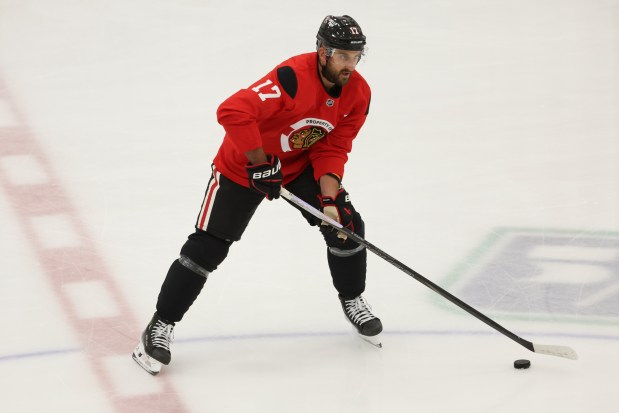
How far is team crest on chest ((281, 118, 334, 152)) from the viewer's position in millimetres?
3561

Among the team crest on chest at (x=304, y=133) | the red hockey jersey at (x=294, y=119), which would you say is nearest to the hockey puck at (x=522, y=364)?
the red hockey jersey at (x=294, y=119)

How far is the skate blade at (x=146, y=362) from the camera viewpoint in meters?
3.61

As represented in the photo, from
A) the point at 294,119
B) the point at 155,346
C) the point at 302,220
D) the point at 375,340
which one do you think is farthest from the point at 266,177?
the point at 302,220

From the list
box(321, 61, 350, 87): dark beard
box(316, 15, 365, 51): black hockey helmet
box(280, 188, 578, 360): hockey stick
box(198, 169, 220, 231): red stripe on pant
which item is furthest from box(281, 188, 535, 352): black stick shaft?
box(316, 15, 365, 51): black hockey helmet

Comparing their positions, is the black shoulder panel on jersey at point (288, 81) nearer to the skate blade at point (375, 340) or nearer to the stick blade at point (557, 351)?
the skate blade at point (375, 340)

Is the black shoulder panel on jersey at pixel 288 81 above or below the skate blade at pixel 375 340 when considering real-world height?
above

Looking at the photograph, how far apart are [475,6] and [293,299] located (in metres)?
3.30

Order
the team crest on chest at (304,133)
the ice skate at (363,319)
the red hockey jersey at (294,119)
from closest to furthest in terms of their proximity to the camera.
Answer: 1. the red hockey jersey at (294,119)
2. the team crest on chest at (304,133)
3. the ice skate at (363,319)

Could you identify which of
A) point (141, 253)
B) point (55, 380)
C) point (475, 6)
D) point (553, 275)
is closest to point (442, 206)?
point (553, 275)

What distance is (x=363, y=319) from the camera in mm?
3809

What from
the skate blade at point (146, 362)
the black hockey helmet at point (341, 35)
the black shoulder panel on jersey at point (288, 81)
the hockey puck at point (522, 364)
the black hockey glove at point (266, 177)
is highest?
the black hockey helmet at point (341, 35)

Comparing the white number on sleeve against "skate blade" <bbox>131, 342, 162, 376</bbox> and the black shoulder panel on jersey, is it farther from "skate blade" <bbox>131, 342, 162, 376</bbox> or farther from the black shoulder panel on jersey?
"skate blade" <bbox>131, 342, 162, 376</bbox>

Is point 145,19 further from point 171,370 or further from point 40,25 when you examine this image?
point 171,370

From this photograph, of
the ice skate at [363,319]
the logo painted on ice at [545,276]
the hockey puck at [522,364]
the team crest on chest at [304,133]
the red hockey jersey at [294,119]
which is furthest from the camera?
the logo painted on ice at [545,276]
